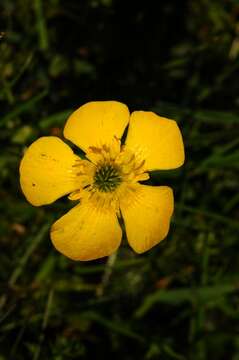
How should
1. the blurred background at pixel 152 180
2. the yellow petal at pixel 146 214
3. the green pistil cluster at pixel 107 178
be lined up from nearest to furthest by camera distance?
the yellow petal at pixel 146 214, the green pistil cluster at pixel 107 178, the blurred background at pixel 152 180

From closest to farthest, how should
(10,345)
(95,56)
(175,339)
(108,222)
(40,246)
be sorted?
(108,222)
(10,345)
(40,246)
(175,339)
(95,56)

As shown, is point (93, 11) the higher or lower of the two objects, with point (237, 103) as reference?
higher

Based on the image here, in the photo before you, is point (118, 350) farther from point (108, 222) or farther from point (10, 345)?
point (108, 222)

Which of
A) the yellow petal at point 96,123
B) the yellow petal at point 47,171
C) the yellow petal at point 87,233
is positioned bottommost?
the yellow petal at point 87,233

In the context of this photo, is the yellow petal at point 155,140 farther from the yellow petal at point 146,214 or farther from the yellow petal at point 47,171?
the yellow petal at point 47,171

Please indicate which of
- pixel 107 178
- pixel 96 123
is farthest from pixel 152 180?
pixel 96 123

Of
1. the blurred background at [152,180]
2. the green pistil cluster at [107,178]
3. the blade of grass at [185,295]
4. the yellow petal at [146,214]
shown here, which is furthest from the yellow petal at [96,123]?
the blade of grass at [185,295]

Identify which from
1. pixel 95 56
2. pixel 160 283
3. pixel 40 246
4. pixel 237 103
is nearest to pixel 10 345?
pixel 40 246
